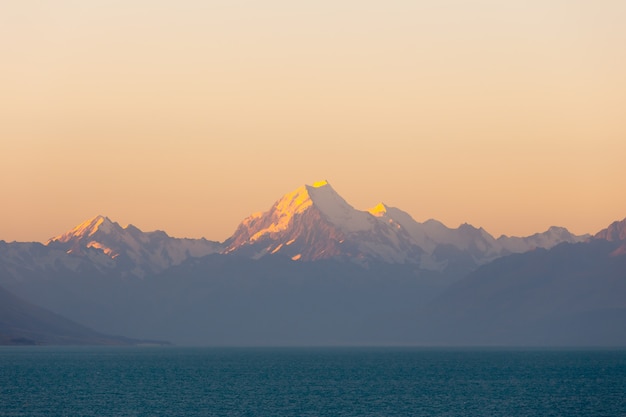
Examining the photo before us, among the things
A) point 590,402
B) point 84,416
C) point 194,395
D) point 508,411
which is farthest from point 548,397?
point 84,416

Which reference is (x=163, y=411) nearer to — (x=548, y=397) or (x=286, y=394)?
(x=286, y=394)

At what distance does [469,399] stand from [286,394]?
102 feet

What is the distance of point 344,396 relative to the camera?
190m

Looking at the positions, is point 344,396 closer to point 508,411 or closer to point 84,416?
point 508,411

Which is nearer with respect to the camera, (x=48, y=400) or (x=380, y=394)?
(x=48, y=400)

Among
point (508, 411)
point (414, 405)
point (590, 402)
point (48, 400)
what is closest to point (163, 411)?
point (48, 400)

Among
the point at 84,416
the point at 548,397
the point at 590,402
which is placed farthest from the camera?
the point at 548,397

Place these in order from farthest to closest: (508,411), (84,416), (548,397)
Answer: (548,397), (508,411), (84,416)

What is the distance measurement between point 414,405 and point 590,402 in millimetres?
26418

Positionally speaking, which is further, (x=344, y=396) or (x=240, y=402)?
(x=344, y=396)

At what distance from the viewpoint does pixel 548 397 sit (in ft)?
615

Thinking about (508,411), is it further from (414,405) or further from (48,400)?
(48,400)

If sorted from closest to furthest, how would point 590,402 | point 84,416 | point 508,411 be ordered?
point 84,416, point 508,411, point 590,402

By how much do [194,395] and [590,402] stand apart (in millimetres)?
62786
